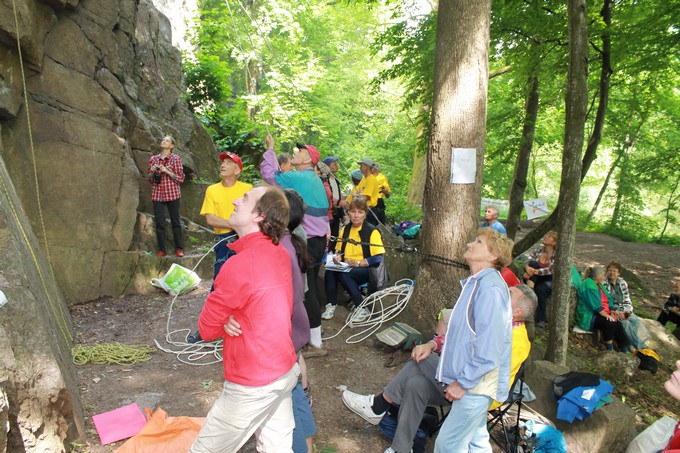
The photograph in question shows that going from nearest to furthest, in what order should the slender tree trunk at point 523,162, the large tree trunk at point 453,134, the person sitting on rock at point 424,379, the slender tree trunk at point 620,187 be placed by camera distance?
the person sitting on rock at point 424,379, the large tree trunk at point 453,134, the slender tree trunk at point 523,162, the slender tree trunk at point 620,187

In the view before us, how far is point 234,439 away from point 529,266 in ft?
19.9

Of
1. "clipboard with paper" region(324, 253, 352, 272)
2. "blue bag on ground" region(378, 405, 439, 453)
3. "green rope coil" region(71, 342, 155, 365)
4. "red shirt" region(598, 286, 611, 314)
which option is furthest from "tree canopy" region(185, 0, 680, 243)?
"blue bag on ground" region(378, 405, 439, 453)

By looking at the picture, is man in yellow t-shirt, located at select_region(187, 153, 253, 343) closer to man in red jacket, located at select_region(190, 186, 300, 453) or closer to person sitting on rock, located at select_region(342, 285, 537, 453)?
person sitting on rock, located at select_region(342, 285, 537, 453)

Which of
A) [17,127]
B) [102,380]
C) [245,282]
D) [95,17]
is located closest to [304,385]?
[245,282]

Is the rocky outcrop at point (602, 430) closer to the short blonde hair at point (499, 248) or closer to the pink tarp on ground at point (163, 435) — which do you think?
the short blonde hair at point (499, 248)

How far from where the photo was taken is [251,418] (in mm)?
2295

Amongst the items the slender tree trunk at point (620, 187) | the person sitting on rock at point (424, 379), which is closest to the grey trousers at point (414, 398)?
the person sitting on rock at point (424, 379)

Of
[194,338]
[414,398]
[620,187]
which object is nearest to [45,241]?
[194,338]

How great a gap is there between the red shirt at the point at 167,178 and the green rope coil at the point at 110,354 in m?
3.07

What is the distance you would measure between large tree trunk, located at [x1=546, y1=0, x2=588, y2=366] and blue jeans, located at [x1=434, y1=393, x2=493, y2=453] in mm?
2727

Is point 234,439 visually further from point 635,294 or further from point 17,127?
point 635,294

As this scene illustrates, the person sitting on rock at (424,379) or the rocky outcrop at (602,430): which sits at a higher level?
the person sitting on rock at (424,379)

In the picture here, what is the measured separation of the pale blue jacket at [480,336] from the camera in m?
2.65

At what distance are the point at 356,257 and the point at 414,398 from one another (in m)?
2.67
